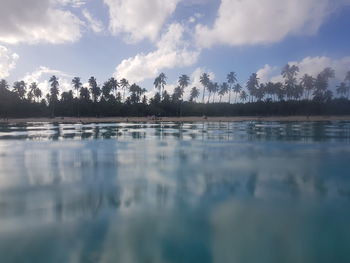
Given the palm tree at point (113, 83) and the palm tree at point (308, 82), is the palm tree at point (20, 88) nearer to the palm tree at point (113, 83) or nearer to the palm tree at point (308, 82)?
the palm tree at point (113, 83)

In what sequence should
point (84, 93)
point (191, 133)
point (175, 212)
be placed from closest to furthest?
1. point (175, 212)
2. point (191, 133)
3. point (84, 93)

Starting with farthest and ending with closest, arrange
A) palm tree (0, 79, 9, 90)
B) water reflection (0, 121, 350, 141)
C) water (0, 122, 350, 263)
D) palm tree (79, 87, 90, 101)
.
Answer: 1. palm tree (79, 87, 90, 101)
2. palm tree (0, 79, 9, 90)
3. water reflection (0, 121, 350, 141)
4. water (0, 122, 350, 263)

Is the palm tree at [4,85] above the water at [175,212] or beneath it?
above

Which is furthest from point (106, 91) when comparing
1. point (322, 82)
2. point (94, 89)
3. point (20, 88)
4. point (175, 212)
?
point (175, 212)

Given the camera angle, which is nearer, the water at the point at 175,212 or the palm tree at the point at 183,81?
the water at the point at 175,212

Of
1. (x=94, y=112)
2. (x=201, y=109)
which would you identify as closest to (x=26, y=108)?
(x=94, y=112)

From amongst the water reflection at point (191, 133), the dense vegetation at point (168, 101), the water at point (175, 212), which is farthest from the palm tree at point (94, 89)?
the water at point (175, 212)

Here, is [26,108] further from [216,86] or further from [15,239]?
[15,239]

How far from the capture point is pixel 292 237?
6410 mm

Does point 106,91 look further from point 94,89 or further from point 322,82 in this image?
point 322,82

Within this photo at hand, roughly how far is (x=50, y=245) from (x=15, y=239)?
85 centimetres

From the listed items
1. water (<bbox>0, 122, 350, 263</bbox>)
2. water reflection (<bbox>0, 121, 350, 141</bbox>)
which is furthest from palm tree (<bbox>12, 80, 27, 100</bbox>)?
water (<bbox>0, 122, 350, 263</bbox>)

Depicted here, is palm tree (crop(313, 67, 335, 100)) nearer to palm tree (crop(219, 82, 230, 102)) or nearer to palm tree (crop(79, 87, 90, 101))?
palm tree (crop(219, 82, 230, 102))

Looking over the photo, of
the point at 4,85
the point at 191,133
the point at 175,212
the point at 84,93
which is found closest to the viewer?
the point at 175,212
